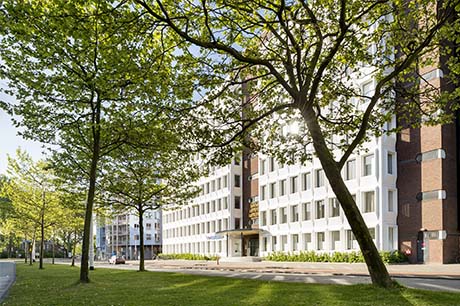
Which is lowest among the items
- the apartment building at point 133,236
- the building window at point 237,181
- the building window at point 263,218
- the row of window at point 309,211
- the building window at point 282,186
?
the apartment building at point 133,236

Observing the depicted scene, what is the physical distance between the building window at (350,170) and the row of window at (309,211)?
1.98m

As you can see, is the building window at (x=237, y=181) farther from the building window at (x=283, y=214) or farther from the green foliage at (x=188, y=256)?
the building window at (x=283, y=214)

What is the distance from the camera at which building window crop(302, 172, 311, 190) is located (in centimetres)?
5267

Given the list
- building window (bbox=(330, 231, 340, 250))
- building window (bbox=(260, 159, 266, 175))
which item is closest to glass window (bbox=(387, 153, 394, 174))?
building window (bbox=(330, 231, 340, 250))

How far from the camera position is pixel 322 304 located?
11.2 metres

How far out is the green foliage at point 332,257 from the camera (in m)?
40.8

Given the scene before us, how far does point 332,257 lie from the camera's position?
4584cm

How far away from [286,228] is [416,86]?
134ft

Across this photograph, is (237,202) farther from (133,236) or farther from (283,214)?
(133,236)

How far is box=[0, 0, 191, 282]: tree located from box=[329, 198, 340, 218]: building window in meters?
30.9

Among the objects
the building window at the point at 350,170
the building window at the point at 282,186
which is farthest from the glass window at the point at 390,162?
the building window at the point at 282,186

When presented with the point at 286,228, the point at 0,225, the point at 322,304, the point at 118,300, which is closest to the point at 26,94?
the point at 118,300

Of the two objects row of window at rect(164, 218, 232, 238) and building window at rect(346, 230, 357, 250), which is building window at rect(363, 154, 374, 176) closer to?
building window at rect(346, 230, 357, 250)

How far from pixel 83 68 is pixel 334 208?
35.3 metres
